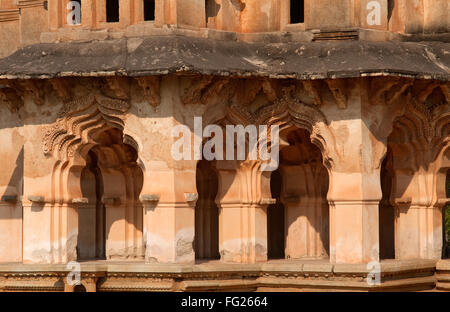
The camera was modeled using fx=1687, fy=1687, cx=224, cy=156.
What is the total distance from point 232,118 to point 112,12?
3.02 meters

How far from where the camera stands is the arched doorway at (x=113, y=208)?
27.3m

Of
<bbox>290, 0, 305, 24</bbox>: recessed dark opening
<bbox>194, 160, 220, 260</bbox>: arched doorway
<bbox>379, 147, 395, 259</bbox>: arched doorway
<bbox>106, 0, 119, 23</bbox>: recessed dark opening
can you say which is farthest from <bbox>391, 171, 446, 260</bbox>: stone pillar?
<bbox>106, 0, 119, 23</bbox>: recessed dark opening

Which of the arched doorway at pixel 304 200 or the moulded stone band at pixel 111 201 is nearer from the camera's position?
the moulded stone band at pixel 111 201

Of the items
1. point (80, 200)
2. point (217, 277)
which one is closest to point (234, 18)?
point (80, 200)

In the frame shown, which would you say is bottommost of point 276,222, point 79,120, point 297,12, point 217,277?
point 217,277

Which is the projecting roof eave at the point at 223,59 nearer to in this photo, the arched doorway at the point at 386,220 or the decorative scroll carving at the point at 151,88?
the decorative scroll carving at the point at 151,88

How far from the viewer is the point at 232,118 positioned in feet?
84.3

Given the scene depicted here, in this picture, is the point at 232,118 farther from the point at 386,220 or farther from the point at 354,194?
the point at 386,220

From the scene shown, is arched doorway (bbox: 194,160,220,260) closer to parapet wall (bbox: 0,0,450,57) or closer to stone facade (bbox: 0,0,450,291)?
stone facade (bbox: 0,0,450,291)

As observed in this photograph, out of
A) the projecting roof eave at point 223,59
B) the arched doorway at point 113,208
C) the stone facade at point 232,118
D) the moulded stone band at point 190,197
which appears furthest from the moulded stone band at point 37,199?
the moulded stone band at point 190,197

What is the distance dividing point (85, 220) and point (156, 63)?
14.7 feet

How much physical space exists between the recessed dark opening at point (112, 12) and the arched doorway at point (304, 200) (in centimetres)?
348

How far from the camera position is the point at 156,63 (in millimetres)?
24297

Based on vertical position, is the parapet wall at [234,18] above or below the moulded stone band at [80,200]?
above
